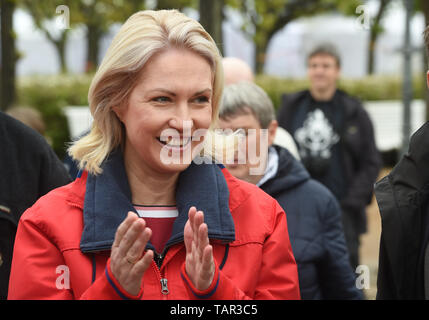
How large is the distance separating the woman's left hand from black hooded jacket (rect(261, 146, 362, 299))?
4.48ft

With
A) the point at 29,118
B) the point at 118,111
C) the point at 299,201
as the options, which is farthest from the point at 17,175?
the point at 29,118

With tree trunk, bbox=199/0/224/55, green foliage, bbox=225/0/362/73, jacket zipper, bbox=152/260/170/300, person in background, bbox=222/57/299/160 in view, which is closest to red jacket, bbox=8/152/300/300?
jacket zipper, bbox=152/260/170/300

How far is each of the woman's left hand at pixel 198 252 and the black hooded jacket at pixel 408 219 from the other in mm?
598

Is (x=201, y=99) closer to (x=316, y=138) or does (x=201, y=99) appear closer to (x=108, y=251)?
(x=108, y=251)

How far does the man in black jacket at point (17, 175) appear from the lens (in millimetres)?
2824

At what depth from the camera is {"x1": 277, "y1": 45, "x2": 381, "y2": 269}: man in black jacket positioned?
5.74m

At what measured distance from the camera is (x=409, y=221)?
7.32 feet

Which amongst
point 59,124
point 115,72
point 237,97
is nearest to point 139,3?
point 59,124

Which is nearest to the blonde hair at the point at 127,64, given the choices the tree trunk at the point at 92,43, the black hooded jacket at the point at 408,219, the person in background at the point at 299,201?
the black hooded jacket at the point at 408,219

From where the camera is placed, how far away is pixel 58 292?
7.08ft

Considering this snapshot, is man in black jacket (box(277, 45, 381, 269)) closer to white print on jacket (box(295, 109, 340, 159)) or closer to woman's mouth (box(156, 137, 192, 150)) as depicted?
white print on jacket (box(295, 109, 340, 159))

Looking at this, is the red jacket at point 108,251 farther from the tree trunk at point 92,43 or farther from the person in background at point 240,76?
the tree trunk at point 92,43

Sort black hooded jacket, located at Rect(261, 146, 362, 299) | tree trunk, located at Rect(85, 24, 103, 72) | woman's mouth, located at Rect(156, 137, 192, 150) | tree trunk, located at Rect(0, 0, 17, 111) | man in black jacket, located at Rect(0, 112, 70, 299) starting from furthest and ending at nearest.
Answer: tree trunk, located at Rect(85, 24, 103, 72)
tree trunk, located at Rect(0, 0, 17, 111)
black hooded jacket, located at Rect(261, 146, 362, 299)
man in black jacket, located at Rect(0, 112, 70, 299)
woman's mouth, located at Rect(156, 137, 192, 150)
